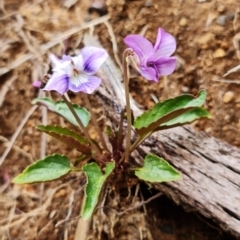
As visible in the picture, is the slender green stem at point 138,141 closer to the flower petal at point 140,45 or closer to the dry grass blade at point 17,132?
the flower petal at point 140,45

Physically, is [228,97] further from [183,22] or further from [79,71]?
[79,71]

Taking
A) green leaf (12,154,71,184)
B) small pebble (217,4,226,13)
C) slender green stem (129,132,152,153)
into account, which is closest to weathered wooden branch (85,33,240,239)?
slender green stem (129,132,152,153)

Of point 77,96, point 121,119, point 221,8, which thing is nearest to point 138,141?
point 121,119

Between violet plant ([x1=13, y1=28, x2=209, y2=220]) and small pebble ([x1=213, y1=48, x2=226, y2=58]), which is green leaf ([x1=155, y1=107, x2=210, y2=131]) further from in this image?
small pebble ([x1=213, y1=48, x2=226, y2=58])

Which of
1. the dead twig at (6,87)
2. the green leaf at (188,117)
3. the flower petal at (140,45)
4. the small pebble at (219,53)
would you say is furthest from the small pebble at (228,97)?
the dead twig at (6,87)

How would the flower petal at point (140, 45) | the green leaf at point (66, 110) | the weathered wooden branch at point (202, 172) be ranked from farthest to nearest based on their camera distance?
the green leaf at point (66, 110) < the weathered wooden branch at point (202, 172) < the flower petal at point (140, 45)

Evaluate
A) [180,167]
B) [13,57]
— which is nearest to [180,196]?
[180,167]
